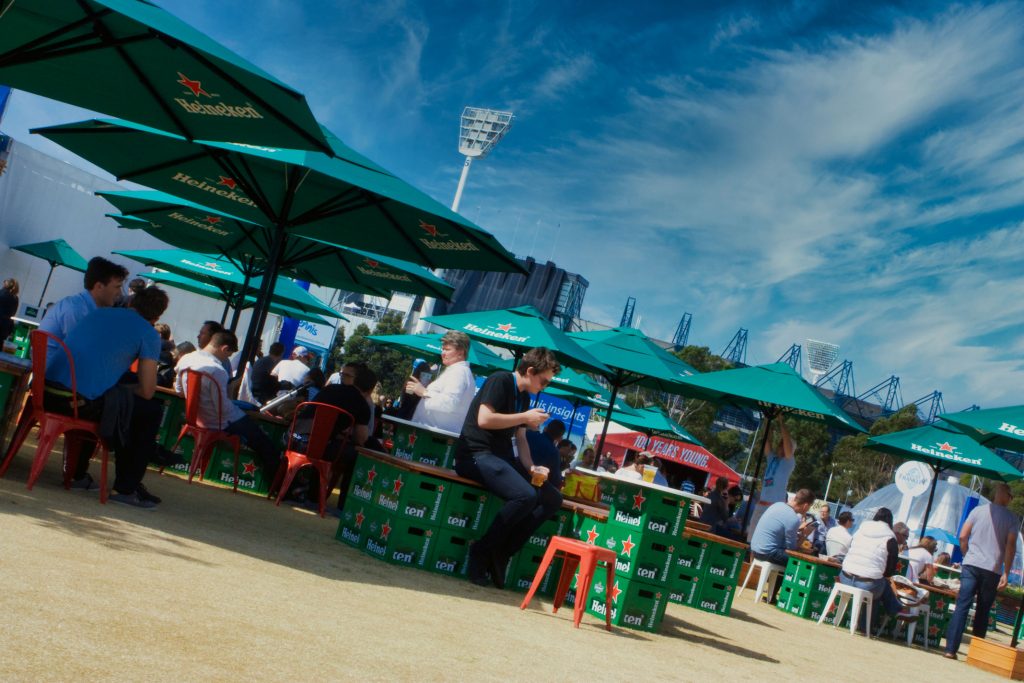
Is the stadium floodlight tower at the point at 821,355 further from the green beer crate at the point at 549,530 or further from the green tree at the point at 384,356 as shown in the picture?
→ the green beer crate at the point at 549,530

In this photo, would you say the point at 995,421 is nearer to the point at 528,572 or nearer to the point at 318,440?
the point at 528,572

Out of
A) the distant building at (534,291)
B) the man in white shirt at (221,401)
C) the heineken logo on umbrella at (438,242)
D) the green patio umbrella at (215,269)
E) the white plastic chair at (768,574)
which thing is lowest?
the white plastic chair at (768,574)

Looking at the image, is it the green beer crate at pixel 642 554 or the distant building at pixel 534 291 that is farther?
the distant building at pixel 534 291

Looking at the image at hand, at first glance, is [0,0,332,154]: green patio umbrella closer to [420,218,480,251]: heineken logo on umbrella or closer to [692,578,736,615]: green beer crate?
[420,218,480,251]: heineken logo on umbrella

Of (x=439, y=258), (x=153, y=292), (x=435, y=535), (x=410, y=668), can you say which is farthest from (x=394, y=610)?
(x=439, y=258)

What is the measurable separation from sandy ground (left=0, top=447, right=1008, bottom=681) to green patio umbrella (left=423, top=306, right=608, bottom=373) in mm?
3940

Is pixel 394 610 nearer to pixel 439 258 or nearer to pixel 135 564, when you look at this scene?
pixel 135 564

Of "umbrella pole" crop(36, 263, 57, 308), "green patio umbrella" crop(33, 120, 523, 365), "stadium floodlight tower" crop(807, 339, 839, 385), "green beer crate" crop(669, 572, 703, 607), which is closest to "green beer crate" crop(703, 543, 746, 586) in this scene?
"green beer crate" crop(669, 572, 703, 607)

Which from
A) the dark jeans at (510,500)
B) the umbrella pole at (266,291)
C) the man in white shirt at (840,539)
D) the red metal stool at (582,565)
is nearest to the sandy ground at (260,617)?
the red metal stool at (582,565)

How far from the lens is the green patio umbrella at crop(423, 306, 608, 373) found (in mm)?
10867

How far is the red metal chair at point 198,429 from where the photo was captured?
7488 millimetres

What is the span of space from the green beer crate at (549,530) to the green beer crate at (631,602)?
52cm

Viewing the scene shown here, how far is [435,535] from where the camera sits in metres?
6.50

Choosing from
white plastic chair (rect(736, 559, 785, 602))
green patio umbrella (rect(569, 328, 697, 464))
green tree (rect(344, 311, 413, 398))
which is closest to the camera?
white plastic chair (rect(736, 559, 785, 602))
